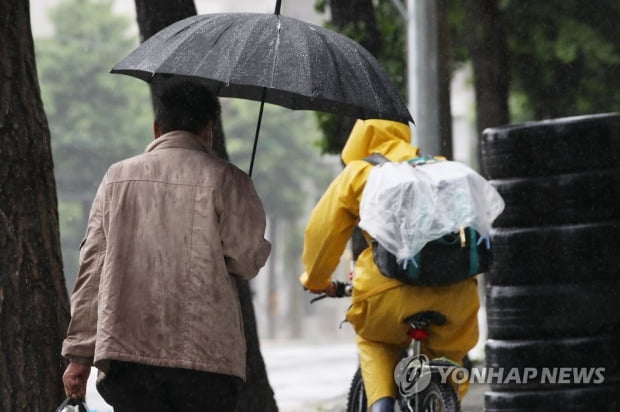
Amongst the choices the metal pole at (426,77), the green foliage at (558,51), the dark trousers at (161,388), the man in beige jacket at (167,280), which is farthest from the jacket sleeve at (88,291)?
the green foliage at (558,51)

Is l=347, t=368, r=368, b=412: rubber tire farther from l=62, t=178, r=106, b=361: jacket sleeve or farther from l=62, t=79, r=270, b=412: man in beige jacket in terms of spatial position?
l=62, t=178, r=106, b=361: jacket sleeve

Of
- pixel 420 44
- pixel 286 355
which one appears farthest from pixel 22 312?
pixel 286 355

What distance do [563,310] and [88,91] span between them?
4767 centimetres

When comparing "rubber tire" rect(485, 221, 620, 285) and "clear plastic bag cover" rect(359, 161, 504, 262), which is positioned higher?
"clear plastic bag cover" rect(359, 161, 504, 262)

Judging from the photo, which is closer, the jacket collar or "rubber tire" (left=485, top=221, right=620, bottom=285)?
the jacket collar

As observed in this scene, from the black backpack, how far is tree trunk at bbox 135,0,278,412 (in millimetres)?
2537

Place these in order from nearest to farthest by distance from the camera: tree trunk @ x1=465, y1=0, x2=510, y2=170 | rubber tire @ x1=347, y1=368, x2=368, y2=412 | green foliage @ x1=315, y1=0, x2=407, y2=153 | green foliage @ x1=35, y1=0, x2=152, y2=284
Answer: rubber tire @ x1=347, y1=368, x2=368, y2=412, green foliage @ x1=315, y1=0, x2=407, y2=153, tree trunk @ x1=465, y1=0, x2=510, y2=170, green foliage @ x1=35, y1=0, x2=152, y2=284

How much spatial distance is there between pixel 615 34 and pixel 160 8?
12.7 m

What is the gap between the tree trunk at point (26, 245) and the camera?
566cm

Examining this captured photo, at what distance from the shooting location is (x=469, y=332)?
6.34 meters

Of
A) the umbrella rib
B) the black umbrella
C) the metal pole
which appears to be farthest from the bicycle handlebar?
the metal pole

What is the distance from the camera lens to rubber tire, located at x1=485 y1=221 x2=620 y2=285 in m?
7.78

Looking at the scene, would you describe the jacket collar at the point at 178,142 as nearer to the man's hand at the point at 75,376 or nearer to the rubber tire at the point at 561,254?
the man's hand at the point at 75,376

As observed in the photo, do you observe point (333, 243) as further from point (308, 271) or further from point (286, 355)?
point (286, 355)
